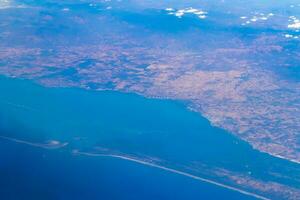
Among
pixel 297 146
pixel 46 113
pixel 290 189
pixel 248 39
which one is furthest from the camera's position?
pixel 248 39

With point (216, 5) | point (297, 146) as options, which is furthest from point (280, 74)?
point (216, 5)

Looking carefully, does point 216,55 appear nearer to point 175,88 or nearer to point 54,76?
point 175,88

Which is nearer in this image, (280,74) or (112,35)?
(280,74)

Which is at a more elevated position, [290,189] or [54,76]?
[54,76]

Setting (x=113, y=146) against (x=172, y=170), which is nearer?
(x=172, y=170)

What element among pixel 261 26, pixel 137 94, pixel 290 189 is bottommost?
pixel 290 189

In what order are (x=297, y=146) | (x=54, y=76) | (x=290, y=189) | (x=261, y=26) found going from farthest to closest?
(x=261, y=26) → (x=54, y=76) → (x=297, y=146) → (x=290, y=189)
